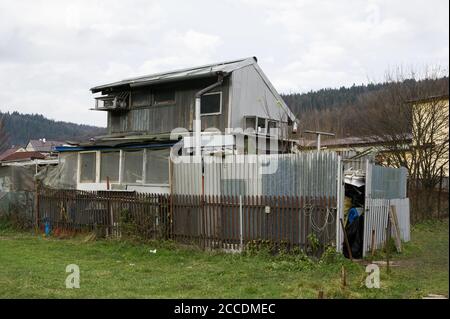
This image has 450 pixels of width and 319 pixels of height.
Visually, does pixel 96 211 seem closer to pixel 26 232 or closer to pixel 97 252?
pixel 97 252

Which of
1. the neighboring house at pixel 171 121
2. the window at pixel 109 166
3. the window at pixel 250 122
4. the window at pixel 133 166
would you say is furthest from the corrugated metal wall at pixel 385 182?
the window at pixel 109 166

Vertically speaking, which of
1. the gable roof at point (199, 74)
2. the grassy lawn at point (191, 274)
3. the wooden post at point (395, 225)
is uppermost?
the gable roof at point (199, 74)

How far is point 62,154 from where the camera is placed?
17.1 metres

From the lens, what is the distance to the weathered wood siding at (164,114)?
17.6m

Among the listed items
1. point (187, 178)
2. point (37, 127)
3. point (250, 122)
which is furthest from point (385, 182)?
point (37, 127)

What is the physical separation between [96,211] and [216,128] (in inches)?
222

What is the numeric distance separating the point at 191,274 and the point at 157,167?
5627mm

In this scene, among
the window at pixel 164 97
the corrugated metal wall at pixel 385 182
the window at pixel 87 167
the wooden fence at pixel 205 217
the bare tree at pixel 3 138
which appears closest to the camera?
the wooden fence at pixel 205 217

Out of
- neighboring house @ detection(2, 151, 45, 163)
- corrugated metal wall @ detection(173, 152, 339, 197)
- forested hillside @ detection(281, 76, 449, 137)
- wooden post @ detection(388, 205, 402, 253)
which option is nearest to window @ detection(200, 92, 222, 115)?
corrugated metal wall @ detection(173, 152, 339, 197)

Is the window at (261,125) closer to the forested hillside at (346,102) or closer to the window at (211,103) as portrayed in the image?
the window at (211,103)

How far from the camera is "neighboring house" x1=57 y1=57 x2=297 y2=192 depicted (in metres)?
14.4

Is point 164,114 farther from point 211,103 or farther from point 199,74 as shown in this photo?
point 199,74

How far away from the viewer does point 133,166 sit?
1473 cm

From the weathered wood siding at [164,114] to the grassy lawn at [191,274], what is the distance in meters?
A: 6.74
